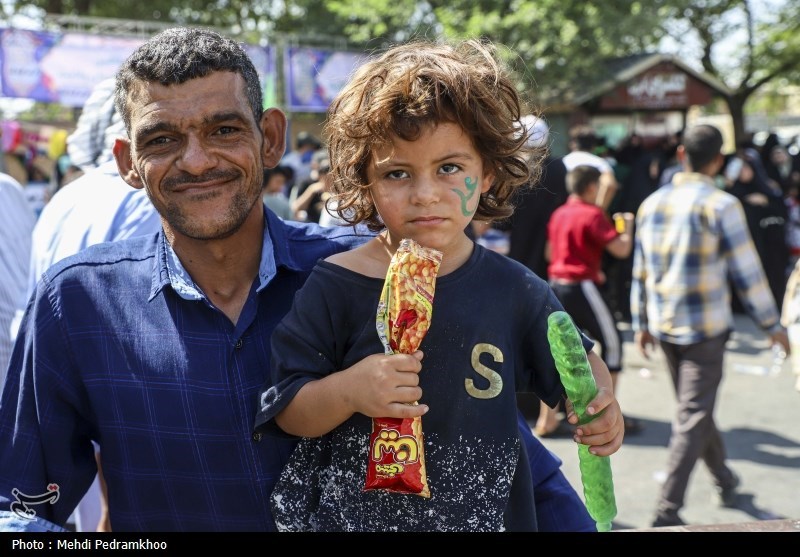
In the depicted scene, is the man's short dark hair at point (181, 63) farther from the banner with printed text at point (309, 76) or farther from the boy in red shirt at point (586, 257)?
the banner with printed text at point (309, 76)

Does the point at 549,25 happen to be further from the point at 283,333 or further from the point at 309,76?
the point at 283,333

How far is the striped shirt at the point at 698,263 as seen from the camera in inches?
174

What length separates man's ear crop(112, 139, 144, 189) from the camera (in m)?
1.91

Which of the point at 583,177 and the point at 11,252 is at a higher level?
the point at 583,177

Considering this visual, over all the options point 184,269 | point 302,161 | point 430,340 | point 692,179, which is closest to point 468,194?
point 430,340

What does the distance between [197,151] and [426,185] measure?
0.54m

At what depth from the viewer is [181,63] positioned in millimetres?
1718

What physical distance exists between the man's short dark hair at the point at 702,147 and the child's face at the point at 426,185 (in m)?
3.49

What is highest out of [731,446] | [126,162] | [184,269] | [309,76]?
[309,76]

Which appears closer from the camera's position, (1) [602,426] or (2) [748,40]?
(1) [602,426]

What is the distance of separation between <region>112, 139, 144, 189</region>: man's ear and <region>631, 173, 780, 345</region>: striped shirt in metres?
3.44

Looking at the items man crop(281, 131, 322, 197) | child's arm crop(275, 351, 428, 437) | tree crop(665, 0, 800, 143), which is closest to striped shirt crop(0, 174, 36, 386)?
child's arm crop(275, 351, 428, 437)

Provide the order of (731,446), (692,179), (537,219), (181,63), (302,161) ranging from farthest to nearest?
(302,161) < (537,219) < (731,446) < (692,179) < (181,63)

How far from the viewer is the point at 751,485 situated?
5004 mm
